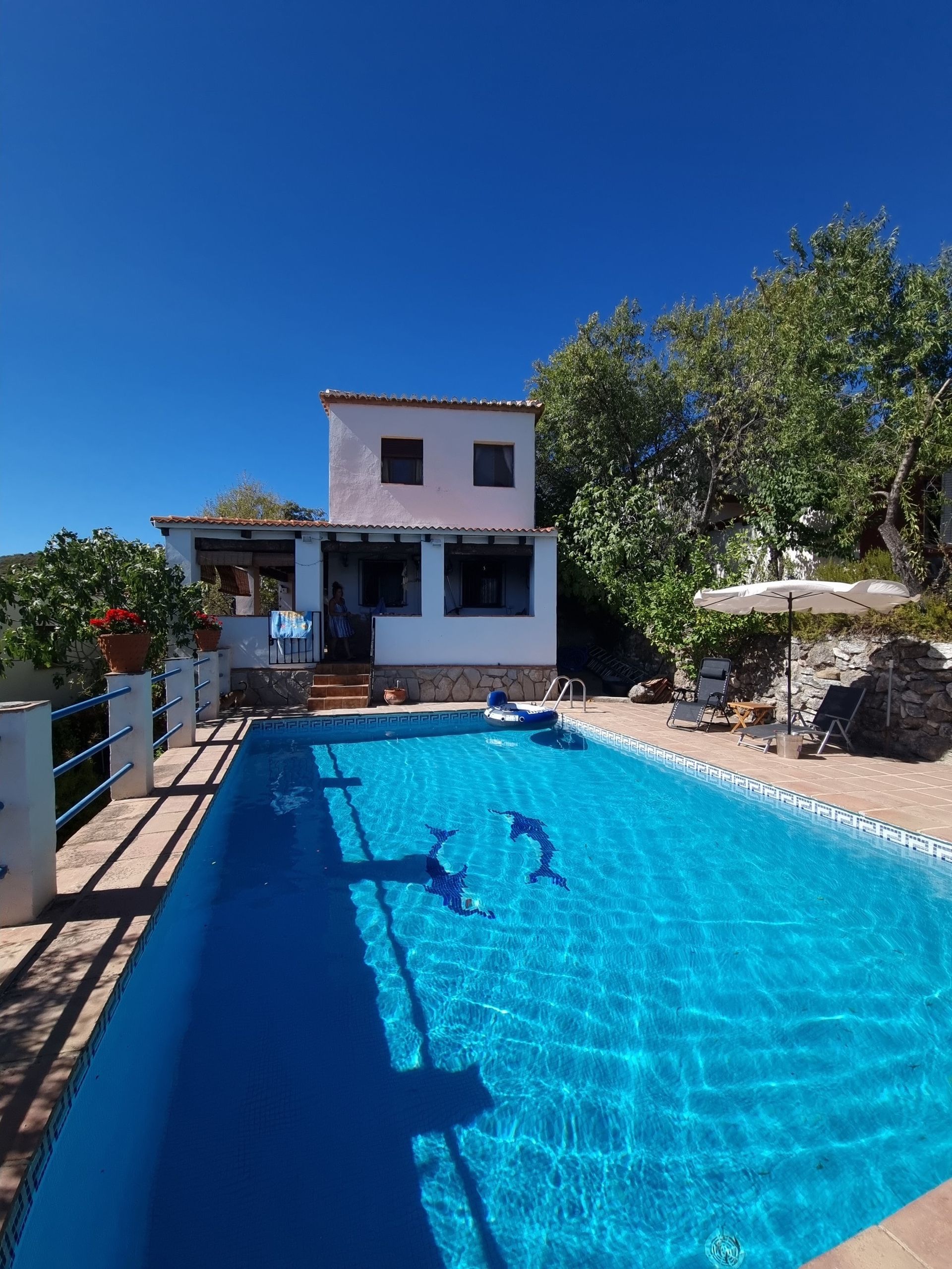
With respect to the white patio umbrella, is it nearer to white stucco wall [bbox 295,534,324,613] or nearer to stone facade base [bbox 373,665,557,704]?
stone facade base [bbox 373,665,557,704]

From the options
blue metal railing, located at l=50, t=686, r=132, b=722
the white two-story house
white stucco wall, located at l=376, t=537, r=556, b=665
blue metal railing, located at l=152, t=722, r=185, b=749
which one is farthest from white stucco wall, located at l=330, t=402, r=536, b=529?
blue metal railing, located at l=50, t=686, r=132, b=722

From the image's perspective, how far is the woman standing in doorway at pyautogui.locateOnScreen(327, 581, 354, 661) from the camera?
15977 millimetres

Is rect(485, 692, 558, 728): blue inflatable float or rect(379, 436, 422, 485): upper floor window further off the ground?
rect(379, 436, 422, 485): upper floor window

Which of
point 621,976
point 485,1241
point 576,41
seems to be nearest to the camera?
point 485,1241

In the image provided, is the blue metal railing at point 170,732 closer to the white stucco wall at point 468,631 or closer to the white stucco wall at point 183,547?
the white stucco wall at point 183,547

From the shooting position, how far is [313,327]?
55.3 ft

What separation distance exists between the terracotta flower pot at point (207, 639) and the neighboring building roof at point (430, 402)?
8.48 metres

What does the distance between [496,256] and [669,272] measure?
247 inches

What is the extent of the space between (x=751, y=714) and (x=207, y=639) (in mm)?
10854

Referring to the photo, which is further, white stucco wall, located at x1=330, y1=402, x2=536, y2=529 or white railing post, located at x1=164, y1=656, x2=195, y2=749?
white stucco wall, located at x1=330, y1=402, x2=536, y2=529

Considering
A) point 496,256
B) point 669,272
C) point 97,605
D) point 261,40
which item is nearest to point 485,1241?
point 97,605

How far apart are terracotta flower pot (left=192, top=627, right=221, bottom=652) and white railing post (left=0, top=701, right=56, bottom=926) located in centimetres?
830

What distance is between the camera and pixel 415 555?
58.9ft

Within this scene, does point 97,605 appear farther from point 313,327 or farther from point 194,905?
point 313,327
